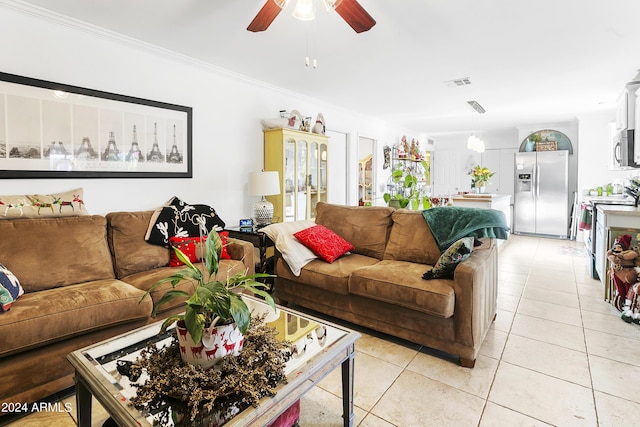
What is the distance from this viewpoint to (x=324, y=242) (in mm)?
2967

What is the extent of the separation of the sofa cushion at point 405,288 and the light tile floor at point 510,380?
1.20 feet

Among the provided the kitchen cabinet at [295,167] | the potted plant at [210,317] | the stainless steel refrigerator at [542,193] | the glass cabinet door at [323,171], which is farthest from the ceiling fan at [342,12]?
the stainless steel refrigerator at [542,193]

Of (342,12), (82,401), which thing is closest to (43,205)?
(82,401)

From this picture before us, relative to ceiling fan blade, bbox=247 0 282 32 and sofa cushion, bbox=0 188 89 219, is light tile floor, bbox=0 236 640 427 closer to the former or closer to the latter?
sofa cushion, bbox=0 188 89 219

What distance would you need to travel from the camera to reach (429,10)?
241cm

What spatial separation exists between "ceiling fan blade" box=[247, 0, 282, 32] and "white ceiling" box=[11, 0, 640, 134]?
337 millimetres

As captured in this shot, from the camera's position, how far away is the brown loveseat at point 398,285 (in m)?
2.14

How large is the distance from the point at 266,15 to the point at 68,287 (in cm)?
208

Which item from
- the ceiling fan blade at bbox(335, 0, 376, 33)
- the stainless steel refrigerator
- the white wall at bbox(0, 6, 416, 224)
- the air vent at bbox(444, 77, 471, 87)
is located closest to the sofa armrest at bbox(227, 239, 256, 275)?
the white wall at bbox(0, 6, 416, 224)

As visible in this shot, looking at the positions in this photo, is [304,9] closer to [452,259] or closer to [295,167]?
[452,259]

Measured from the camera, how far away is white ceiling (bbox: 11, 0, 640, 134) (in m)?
2.40

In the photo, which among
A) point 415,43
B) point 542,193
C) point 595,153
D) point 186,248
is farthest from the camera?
point 542,193

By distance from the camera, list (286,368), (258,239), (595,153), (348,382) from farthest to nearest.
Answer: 1. (595,153)
2. (258,239)
3. (348,382)
4. (286,368)

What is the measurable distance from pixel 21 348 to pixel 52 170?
56.0 inches
